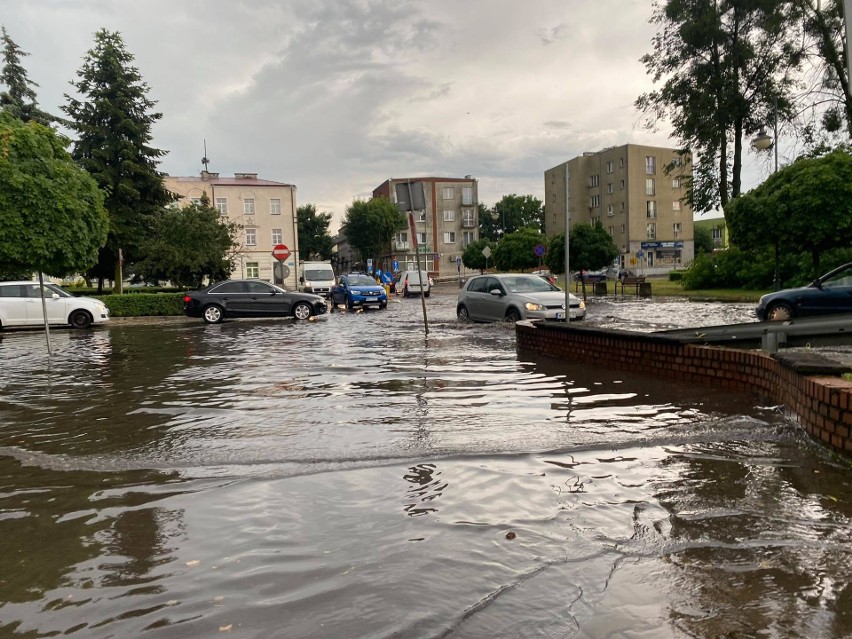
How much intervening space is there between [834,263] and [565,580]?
91.4 feet

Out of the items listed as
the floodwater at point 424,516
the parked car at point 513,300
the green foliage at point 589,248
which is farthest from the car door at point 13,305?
the green foliage at point 589,248

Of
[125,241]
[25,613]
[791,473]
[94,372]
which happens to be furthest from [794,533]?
[125,241]

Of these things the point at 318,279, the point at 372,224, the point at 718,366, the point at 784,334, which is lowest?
the point at 718,366

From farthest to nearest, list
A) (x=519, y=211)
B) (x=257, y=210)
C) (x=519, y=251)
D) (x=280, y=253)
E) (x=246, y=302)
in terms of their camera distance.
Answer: (x=519, y=211) → (x=257, y=210) → (x=519, y=251) → (x=280, y=253) → (x=246, y=302)

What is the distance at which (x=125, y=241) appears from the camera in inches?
1337

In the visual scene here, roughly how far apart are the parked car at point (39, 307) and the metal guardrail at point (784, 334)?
19.1 metres

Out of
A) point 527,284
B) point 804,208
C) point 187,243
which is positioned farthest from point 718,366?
point 187,243

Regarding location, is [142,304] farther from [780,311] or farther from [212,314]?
[780,311]

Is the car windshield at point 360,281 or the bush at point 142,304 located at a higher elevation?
the car windshield at point 360,281

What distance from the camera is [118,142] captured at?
34719mm

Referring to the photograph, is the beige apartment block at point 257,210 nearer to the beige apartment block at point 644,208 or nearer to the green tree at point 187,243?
the beige apartment block at point 644,208

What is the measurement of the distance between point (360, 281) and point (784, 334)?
22.9 m

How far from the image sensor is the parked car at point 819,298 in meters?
13.7

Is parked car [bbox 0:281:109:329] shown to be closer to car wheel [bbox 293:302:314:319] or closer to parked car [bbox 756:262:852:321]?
car wheel [bbox 293:302:314:319]
